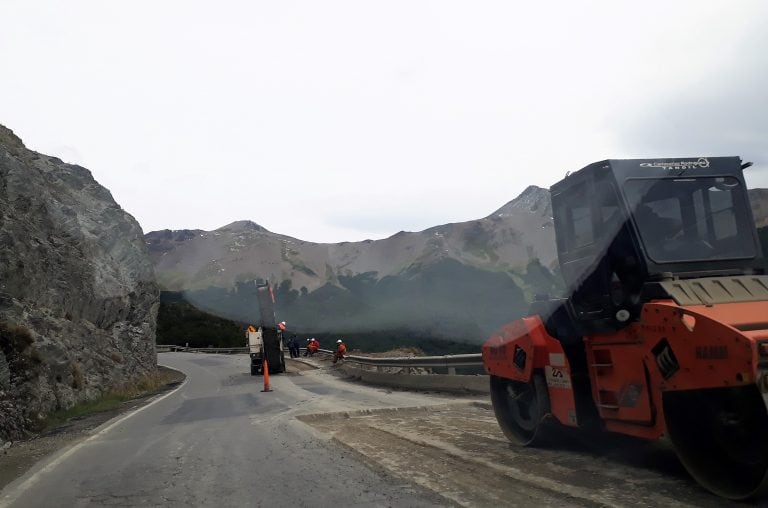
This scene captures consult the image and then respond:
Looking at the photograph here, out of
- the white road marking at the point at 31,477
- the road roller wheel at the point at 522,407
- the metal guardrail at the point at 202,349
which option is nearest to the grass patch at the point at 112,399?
the white road marking at the point at 31,477

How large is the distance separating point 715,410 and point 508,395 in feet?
10.4

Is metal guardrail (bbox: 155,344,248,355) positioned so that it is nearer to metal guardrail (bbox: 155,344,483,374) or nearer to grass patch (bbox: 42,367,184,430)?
grass patch (bbox: 42,367,184,430)

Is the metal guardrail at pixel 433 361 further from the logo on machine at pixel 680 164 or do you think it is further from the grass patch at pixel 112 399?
the grass patch at pixel 112 399

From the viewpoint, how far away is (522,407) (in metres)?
7.51

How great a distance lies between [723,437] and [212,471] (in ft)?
17.7

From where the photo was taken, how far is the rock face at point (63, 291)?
1619cm

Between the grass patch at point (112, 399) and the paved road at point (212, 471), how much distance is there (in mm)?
4419

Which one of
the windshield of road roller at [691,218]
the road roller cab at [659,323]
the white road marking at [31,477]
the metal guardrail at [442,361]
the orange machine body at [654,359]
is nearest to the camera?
the orange machine body at [654,359]

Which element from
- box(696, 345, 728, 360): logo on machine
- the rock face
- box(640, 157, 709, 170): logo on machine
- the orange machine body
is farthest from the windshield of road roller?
the rock face

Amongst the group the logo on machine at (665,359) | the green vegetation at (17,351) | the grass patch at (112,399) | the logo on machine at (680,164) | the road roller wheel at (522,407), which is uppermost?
the logo on machine at (680,164)

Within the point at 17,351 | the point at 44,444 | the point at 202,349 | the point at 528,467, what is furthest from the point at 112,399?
the point at 202,349

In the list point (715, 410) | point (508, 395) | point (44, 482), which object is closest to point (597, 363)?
point (715, 410)

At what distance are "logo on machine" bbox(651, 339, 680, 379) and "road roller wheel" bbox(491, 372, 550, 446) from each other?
1951 mm

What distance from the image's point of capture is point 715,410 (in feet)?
15.7
